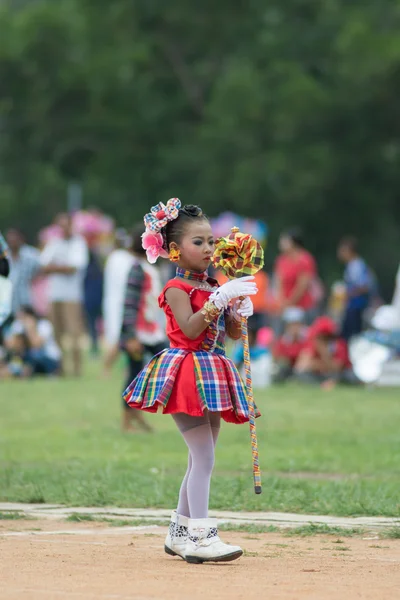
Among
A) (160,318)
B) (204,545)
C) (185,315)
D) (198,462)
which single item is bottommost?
(204,545)

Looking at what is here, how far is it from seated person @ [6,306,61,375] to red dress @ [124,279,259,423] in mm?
14147

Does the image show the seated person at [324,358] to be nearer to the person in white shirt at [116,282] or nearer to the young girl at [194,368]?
the person in white shirt at [116,282]

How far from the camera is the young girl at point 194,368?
22.3ft

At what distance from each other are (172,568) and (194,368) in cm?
92

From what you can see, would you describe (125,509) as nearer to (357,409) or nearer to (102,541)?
(102,541)

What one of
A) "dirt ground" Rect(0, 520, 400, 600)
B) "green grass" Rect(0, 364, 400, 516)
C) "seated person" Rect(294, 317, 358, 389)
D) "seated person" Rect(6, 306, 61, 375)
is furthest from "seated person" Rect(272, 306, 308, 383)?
"dirt ground" Rect(0, 520, 400, 600)

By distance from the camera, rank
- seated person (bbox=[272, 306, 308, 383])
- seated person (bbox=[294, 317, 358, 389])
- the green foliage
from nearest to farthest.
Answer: seated person (bbox=[294, 317, 358, 389])
seated person (bbox=[272, 306, 308, 383])
the green foliage

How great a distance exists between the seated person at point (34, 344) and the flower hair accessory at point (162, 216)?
14.1m

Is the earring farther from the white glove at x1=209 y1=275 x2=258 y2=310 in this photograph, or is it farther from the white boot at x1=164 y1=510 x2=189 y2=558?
the white boot at x1=164 y1=510 x2=189 y2=558

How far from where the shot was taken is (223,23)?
43875mm

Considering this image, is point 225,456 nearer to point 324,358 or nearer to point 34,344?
point 324,358

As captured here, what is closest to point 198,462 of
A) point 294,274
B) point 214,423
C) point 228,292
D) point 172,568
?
point 214,423

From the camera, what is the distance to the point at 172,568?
6555mm

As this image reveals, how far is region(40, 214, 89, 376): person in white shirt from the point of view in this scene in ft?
70.6
